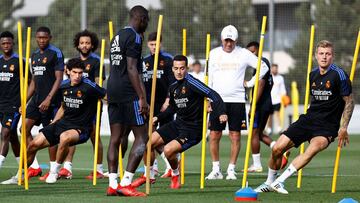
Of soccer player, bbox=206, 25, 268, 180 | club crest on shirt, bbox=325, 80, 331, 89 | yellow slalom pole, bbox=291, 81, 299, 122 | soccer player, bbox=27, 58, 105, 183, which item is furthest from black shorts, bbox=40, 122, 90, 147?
yellow slalom pole, bbox=291, 81, 299, 122

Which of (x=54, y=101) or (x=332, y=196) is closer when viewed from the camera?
(x=332, y=196)

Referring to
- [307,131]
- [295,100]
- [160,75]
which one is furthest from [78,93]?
[295,100]

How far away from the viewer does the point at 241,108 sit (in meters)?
16.7

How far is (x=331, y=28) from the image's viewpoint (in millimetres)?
32719

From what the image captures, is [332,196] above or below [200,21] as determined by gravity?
below

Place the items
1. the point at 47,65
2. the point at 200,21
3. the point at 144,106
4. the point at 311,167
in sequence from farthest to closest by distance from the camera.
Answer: the point at 200,21, the point at 311,167, the point at 47,65, the point at 144,106

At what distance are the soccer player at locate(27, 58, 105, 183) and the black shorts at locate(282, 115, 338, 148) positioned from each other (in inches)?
116

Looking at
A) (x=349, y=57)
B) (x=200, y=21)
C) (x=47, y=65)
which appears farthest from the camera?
(x=349, y=57)

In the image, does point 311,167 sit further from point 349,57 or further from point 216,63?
point 349,57

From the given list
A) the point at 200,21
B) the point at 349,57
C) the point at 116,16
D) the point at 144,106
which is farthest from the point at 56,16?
the point at 144,106

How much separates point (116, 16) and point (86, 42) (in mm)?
17082

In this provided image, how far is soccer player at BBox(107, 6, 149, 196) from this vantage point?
1251 cm

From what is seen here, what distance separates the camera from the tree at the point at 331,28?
32344mm

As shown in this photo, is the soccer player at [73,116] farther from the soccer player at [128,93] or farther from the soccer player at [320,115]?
the soccer player at [320,115]
